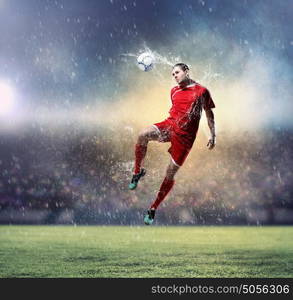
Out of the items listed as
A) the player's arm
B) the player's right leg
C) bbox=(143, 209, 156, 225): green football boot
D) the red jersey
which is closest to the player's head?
the red jersey

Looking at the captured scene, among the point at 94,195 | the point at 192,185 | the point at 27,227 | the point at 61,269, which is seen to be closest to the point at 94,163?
the point at 94,195

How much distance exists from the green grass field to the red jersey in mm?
2671

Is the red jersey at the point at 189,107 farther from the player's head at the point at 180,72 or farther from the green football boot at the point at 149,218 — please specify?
the green football boot at the point at 149,218

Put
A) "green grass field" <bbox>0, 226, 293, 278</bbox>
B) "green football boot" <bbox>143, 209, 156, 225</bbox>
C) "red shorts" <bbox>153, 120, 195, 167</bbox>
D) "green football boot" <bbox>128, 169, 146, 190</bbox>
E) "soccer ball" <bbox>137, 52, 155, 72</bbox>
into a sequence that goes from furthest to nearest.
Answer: "green grass field" <bbox>0, 226, 293, 278</bbox>
"soccer ball" <bbox>137, 52, 155, 72</bbox>
"red shorts" <bbox>153, 120, 195, 167</bbox>
"green football boot" <bbox>143, 209, 156, 225</bbox>
"green football boot" <bbox>128, 169, 146, 190</bbox>

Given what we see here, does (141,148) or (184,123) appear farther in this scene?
(184,123)

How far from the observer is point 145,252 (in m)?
10.5

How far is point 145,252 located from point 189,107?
14.5ft

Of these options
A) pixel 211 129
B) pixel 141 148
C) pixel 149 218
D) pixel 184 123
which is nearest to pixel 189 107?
pixel 184 123

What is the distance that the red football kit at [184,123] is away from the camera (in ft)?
23.8

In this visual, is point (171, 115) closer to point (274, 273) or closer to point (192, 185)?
point (274, 273)

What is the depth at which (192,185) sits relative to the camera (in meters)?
14.1

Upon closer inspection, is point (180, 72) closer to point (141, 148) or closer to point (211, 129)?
point (211, 129)

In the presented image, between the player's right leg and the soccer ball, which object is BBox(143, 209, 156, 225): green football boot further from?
the soccer ball

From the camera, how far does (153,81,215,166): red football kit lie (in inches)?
285
